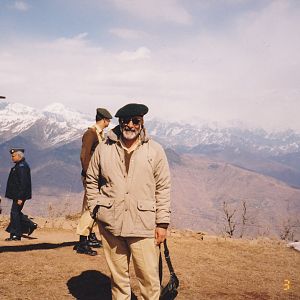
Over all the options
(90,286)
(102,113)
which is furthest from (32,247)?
(102,113)

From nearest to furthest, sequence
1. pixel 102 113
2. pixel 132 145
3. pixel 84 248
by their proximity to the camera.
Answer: pixel 132 145
pixel 102 113
pixel 84 248

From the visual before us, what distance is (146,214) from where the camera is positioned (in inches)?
149

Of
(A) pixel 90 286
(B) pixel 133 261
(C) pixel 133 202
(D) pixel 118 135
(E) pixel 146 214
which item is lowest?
(A) pixel 90 286

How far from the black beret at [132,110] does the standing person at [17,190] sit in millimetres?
5378

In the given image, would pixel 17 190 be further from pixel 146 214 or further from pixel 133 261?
pixel 146 214

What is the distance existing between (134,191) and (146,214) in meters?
0.27

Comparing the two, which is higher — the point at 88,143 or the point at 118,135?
the point at 118,135

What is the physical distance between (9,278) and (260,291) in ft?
13.2

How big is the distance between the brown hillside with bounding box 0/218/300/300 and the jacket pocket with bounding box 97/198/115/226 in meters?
1.89

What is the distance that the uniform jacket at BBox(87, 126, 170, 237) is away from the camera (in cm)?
378

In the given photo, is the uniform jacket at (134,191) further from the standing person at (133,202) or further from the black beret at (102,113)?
the black beret at (102,113)

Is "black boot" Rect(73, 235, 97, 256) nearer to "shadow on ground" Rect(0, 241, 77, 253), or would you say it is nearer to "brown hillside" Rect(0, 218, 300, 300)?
"brown hillside" Rect(0, 218, 300, 300)

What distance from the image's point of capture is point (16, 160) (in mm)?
8492

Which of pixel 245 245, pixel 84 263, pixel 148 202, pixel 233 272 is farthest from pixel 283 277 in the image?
pixel 148 202
